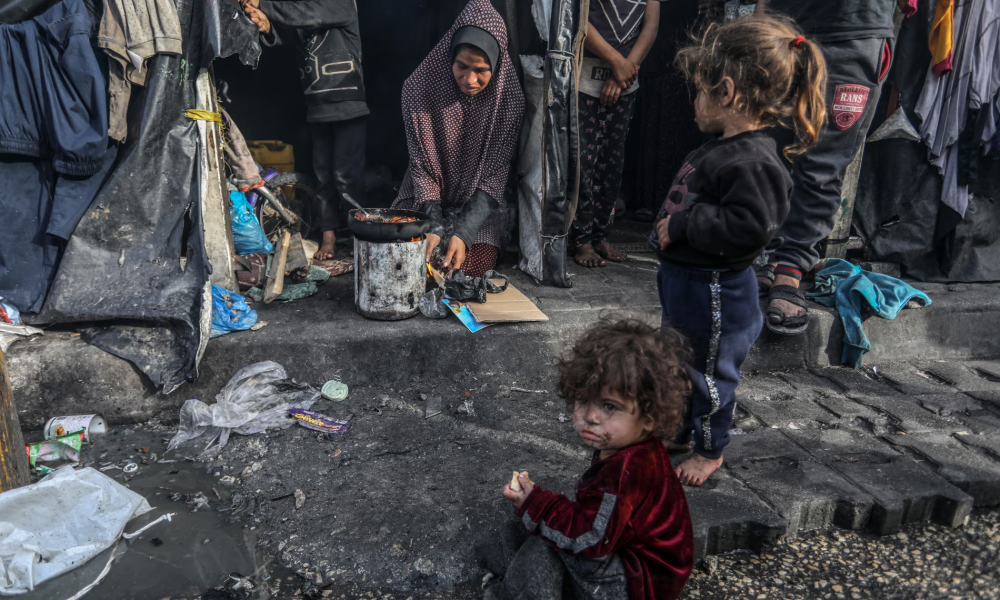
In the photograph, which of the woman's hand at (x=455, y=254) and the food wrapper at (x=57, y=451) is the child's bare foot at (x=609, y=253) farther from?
the food wrapper at (x=57, y=451)

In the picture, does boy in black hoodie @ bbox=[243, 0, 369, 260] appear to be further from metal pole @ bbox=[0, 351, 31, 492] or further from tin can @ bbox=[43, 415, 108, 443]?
metal pole @ bbox=[0, 351, 31, 492]

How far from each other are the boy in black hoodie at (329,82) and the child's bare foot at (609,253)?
1787mm

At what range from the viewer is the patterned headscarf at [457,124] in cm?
416

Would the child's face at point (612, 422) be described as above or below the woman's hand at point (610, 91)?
below

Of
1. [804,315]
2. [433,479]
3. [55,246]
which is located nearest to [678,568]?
[433,479]

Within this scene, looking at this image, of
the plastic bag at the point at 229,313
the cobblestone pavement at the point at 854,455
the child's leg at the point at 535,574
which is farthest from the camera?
the plastic bag at the point at 229,313

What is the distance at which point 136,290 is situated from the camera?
3.28m

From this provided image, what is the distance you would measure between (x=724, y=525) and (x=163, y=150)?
125 inches

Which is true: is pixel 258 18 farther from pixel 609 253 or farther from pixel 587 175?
pixel 609 253

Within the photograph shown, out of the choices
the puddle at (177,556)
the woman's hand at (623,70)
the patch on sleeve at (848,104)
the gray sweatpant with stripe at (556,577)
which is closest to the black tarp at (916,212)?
the patch on sleeve at (848,104)

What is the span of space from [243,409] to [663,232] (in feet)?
6.67

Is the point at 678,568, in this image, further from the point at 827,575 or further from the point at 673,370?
the point at 827,575

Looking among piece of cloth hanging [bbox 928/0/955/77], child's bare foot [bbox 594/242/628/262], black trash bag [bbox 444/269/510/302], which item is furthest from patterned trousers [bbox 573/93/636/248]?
piece of cloth hanging [bbox 928/0/955/77]

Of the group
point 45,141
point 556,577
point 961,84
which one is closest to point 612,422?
point 556,577
